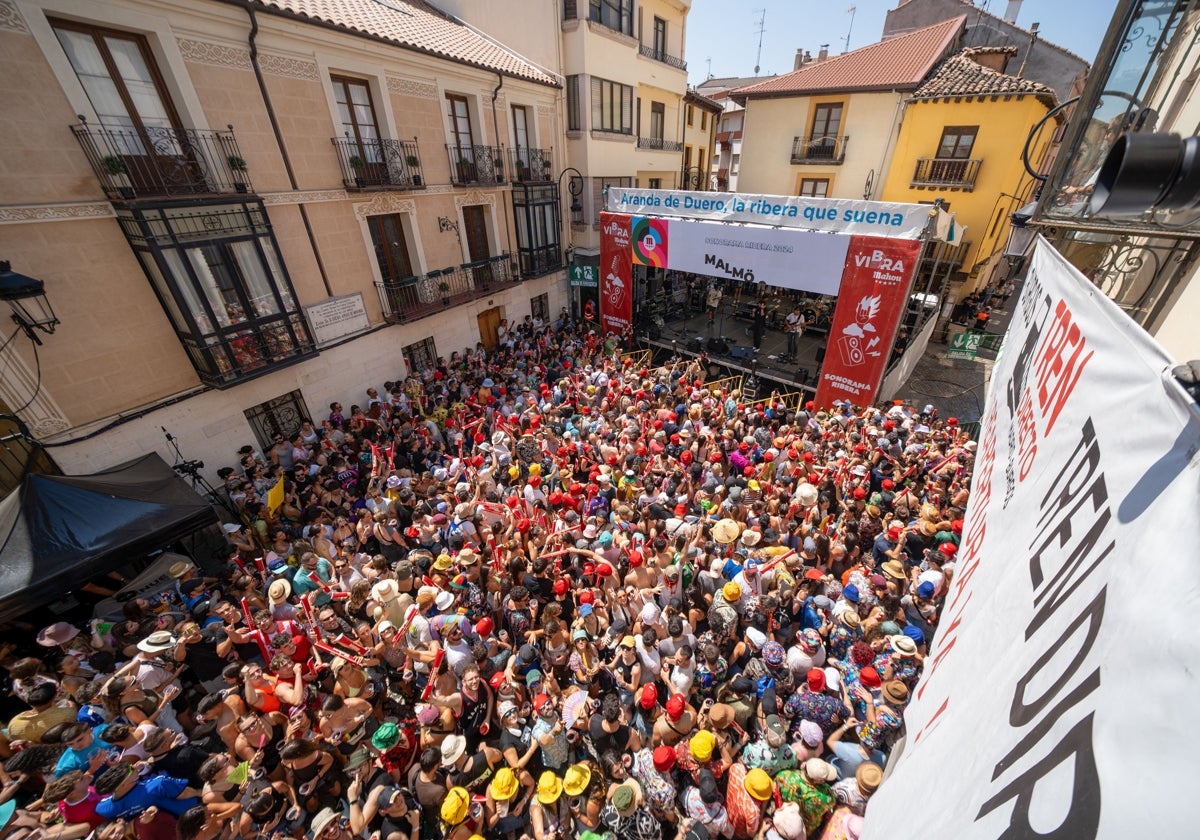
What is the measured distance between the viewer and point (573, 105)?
17109 mm

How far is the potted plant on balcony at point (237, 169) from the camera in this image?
352 inches

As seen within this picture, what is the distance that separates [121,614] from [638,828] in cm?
745

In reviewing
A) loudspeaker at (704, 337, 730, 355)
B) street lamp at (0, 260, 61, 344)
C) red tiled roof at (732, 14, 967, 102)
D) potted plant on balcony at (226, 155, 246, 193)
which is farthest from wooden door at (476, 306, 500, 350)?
red tiled roof at (732, 14, 967, 102)

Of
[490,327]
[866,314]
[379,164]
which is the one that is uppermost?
[379,164]

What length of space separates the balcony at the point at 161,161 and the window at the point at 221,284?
427 mm

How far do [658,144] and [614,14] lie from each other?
5.24m

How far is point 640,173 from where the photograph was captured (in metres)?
20.9

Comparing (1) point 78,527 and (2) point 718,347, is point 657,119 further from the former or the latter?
(1) point 78,527

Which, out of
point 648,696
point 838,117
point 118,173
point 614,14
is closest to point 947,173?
point 838,117

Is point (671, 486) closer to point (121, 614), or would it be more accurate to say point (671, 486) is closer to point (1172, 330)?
point (1172, 330)

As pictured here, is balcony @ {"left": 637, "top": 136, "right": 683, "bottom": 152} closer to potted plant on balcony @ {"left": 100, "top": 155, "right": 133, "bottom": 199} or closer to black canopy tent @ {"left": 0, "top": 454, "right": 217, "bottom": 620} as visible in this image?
potted plant on balcony @ {"left": 100, "top": 155, "right": 133, "bottom": 199}

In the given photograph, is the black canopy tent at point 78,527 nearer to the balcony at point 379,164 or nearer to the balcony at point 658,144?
the balcony at point 379,164

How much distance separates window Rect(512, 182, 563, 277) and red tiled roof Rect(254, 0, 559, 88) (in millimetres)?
3325

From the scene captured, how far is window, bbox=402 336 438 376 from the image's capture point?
1350 cm
